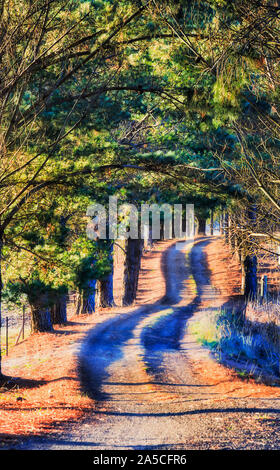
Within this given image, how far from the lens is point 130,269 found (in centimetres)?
2683

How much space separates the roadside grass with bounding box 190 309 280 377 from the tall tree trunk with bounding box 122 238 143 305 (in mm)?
7125

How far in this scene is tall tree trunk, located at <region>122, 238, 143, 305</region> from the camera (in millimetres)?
26859

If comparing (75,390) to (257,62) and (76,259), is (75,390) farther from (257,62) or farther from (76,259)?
(257,62)

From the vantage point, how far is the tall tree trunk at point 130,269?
26.9 metres

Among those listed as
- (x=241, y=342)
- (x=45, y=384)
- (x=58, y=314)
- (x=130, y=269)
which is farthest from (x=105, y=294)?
(x=45, y=384)

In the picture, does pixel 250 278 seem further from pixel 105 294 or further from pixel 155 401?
pixel 155 401

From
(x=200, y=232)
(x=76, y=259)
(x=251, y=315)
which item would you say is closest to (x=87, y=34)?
(x=76, y=259)

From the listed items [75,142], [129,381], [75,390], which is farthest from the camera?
[75,142]

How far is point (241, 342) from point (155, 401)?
6.80 metres

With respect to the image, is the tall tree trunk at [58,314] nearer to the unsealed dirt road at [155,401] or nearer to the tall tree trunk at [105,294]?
the unsealed dirt road at [155,401]

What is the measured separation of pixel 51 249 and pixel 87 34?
5.07 m

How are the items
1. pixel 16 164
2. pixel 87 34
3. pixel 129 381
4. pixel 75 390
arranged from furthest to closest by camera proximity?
pixel 129 381 → pixel 75 390 → pixel 16 164 → pixel 87 34

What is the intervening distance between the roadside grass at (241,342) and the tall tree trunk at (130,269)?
23.4 ft

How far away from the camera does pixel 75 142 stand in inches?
556
